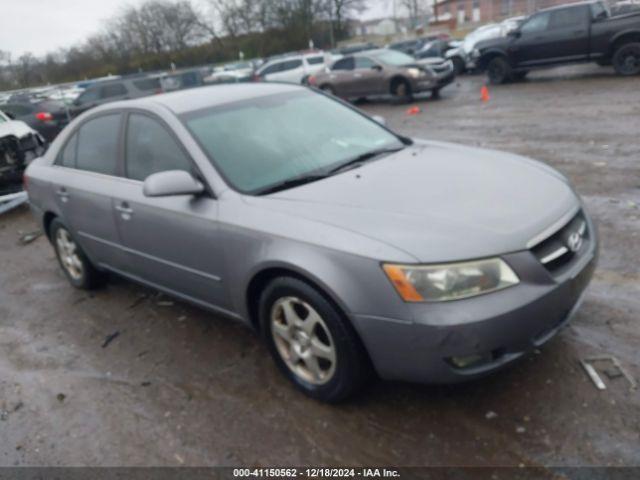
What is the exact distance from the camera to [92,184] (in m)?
4.32

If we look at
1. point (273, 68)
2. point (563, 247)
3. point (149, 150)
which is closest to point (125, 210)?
point (149, 150)

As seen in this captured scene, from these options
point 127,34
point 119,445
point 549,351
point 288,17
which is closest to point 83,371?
point 119,445

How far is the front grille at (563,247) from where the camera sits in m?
2.72

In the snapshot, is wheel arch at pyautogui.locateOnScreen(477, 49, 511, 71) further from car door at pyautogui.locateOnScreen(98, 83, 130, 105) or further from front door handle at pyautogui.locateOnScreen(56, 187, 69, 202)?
front door handle at pyautogui.locateOnScreen(56, 187, 69, 202)

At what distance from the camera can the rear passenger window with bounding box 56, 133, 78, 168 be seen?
15.6 ft

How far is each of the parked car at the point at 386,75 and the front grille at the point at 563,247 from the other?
13674 mm

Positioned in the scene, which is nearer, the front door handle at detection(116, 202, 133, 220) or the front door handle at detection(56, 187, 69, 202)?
the front door handle at detection(116, 202, 133, 220)

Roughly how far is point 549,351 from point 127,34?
76.5 metres

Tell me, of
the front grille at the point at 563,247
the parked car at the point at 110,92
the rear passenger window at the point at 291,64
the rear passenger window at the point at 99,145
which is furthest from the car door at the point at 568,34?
the rear passenger window at the point at 99,145

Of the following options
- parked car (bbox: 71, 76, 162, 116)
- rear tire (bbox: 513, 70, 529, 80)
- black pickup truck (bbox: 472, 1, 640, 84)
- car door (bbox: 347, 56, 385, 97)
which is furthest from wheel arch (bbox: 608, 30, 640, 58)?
parked car (bbox: 71, 76, 162, 116)

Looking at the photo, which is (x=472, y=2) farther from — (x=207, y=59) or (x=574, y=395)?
(x=574, y=395)

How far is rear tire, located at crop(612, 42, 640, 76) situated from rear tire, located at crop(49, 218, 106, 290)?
14061mm

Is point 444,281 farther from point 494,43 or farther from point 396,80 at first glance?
point 494,43

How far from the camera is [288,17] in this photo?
58938 mm
